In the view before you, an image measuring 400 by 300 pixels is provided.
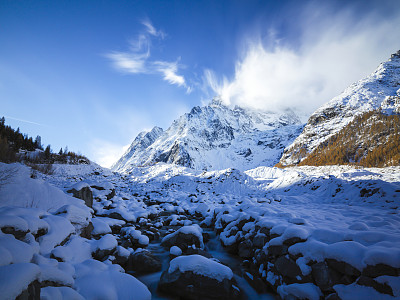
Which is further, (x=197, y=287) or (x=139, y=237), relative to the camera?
(x=139, y=237)

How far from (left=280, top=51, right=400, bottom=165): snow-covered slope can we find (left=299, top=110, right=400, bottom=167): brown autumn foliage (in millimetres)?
6388

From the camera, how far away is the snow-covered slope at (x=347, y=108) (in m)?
82.0

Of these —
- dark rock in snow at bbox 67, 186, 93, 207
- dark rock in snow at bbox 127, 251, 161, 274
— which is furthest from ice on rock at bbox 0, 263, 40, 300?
dark rock in snow at bbox 67, 186, 93, 207

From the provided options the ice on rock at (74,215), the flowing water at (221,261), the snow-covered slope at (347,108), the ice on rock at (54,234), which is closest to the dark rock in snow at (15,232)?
the ice on rock at (54,234)

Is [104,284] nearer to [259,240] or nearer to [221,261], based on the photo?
[221,261]

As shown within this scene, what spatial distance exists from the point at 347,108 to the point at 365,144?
41.4 metres

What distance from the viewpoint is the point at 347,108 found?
9056cm

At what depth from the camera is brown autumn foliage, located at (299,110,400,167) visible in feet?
164

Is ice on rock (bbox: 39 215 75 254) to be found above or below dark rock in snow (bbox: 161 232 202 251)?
above

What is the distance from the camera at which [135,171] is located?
6412 centimetres

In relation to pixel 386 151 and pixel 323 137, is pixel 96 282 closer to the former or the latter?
pixel 386 151

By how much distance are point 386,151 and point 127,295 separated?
71.3 m

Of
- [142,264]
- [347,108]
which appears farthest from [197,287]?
[347,108]

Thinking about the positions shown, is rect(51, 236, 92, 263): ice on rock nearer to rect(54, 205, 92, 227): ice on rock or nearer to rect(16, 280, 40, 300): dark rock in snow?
rect(54, 205, 92, 227): ice on rock
